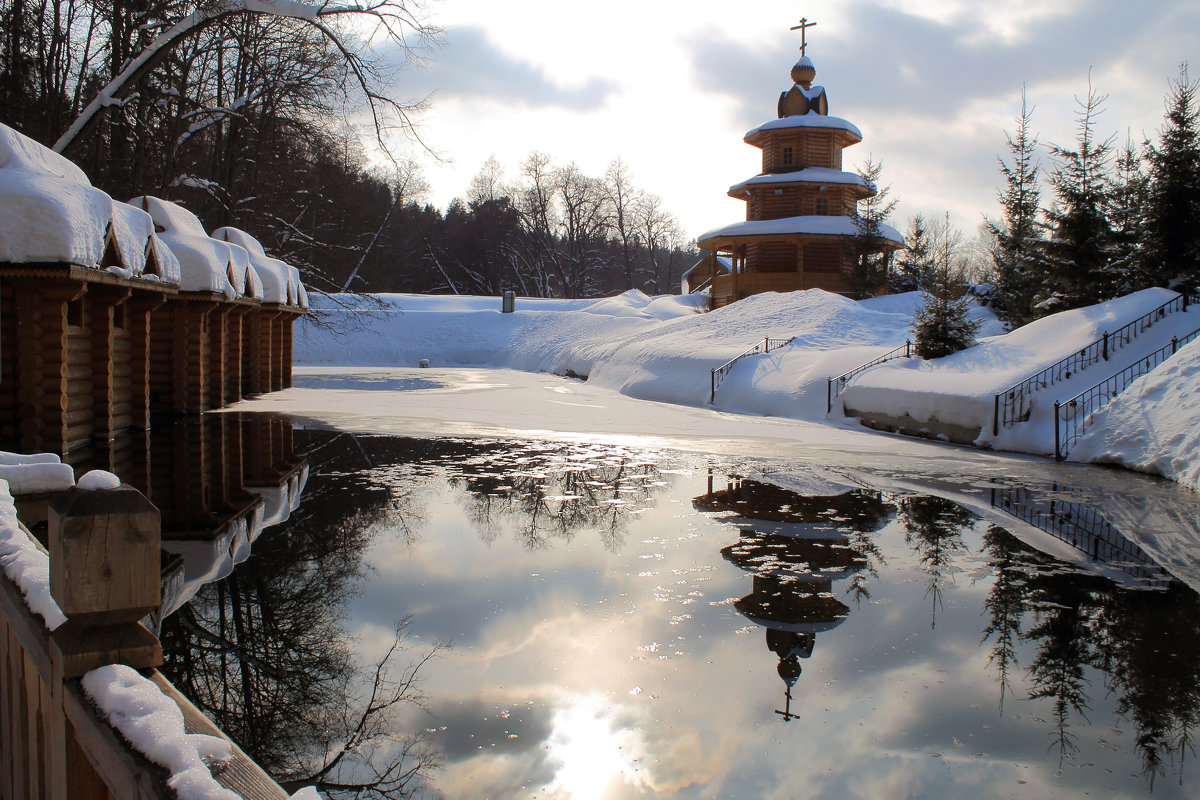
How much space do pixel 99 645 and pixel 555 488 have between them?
10264mm

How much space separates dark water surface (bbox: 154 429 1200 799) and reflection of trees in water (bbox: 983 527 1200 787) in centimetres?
3

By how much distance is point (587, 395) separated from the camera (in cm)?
2867

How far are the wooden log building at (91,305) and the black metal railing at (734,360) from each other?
13415 millimetres

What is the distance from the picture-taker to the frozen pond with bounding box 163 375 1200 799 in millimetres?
4613

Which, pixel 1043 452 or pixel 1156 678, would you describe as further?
pixel 1043 452

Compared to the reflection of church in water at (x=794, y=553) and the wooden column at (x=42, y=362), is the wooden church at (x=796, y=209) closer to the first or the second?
the reflection of church in water at (x=794, y=553)

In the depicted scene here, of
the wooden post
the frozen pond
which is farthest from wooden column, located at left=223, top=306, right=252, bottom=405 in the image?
the wooden post

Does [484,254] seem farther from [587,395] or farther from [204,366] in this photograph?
[204,366]

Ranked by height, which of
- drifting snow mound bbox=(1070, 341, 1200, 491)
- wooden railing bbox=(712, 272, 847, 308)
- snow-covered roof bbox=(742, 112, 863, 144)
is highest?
snow-covered roof bbox=(742, 112, 863, 144)

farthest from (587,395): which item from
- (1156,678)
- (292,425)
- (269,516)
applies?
(1156,678)

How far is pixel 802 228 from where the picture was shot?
41.3 m

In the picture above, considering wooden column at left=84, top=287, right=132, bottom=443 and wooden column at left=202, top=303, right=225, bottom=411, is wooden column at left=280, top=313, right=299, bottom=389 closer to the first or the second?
wooden column at left=202, top=303, right=225, bottom=411

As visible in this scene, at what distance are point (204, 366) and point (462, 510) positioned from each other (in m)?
12.6

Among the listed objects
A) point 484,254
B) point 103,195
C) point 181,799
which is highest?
point 484,254
